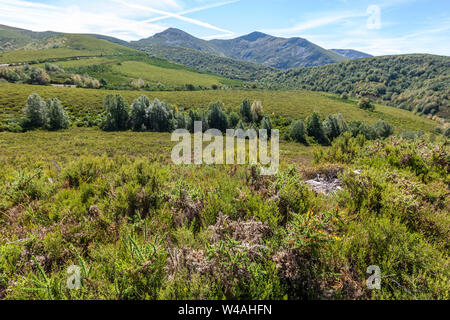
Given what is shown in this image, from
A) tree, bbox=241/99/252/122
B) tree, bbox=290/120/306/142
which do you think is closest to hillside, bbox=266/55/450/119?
tree, bbox=290/120/306/142

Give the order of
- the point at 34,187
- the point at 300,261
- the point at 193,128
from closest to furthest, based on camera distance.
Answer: the point at 300,261, the point at 34,187, the point at 193,128

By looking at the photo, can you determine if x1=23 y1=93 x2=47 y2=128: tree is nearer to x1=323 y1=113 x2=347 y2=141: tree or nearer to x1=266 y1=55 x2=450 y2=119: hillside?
x1=323 y1=113 x2=347 y2=141: tree

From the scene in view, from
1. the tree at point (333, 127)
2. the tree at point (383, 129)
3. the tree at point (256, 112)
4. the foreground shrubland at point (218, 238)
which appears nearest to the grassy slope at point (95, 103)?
the tree at point (256, 112)

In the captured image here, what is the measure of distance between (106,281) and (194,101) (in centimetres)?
8543

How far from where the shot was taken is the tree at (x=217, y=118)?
60.0m

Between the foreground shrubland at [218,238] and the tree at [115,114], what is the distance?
56313 mm

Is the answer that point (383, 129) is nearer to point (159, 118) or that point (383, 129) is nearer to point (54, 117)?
point (159, 118)

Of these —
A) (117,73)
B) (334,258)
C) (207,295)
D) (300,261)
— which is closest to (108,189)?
(207,295)

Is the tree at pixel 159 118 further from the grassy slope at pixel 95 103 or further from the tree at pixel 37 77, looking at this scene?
the tree at pixel 37 77

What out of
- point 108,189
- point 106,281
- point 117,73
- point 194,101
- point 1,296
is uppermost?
point 117,73

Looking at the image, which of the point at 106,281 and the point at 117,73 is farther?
the point at 117,73

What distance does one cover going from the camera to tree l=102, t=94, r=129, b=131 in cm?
5325
